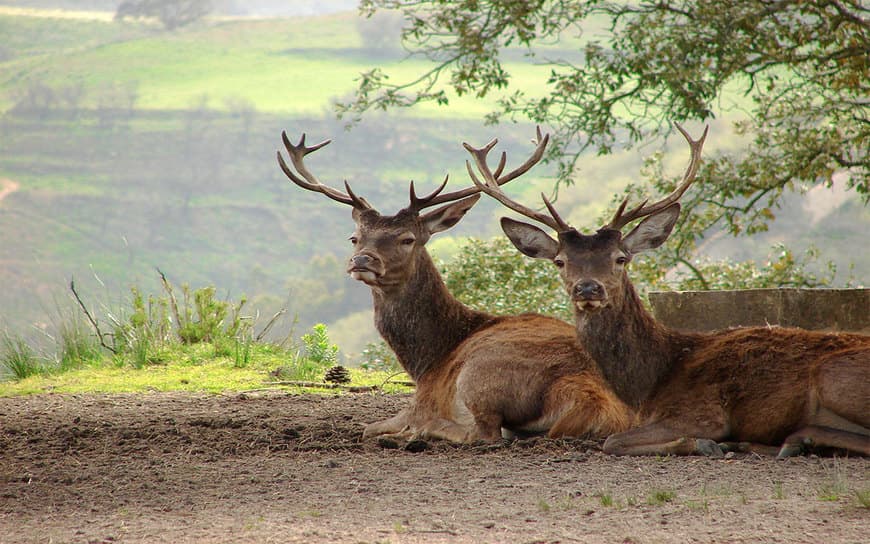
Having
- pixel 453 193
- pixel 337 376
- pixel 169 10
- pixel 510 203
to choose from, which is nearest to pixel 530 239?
pixel 510 203

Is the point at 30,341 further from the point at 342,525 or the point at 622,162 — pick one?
the point at 622,162

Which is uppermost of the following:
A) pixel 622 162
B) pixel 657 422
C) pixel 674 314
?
pixel 622 162

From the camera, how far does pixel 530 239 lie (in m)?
6.73

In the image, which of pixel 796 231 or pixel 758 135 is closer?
pixel 758 135

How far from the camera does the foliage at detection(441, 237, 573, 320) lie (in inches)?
547

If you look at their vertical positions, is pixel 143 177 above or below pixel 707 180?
above

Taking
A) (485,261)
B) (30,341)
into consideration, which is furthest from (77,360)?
(485,261)

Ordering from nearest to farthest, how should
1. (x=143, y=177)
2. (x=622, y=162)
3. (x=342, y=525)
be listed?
(x=342, y=525)
(x=622, y=162)
(x=143, y=177)

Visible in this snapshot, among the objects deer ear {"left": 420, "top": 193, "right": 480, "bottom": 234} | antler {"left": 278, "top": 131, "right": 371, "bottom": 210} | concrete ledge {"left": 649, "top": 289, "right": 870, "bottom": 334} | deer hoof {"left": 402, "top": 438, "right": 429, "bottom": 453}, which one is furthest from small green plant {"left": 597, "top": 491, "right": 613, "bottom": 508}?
concrete ledge {"left": 649, "top": 289, "right": 870, "bottom": 334}

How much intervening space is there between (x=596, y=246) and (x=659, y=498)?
1.92 metres

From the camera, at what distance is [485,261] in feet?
47.2

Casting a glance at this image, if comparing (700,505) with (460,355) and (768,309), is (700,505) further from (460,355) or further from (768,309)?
(768,309)

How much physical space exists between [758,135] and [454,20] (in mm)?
3811

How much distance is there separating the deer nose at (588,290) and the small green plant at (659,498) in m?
1.49
